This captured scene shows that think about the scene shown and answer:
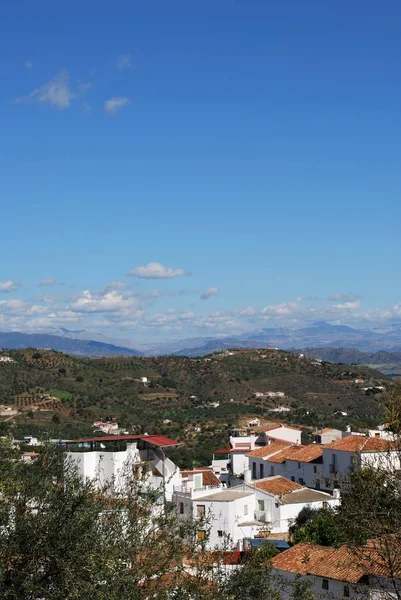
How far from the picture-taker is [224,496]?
42812mm

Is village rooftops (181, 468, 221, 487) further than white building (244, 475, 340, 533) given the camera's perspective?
Yes

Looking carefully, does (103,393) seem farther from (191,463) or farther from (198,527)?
(198,527)

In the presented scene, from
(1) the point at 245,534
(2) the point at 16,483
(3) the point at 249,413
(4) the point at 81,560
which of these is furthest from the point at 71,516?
(3) the point at 249,413

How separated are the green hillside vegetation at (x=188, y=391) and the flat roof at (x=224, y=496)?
24298 mm

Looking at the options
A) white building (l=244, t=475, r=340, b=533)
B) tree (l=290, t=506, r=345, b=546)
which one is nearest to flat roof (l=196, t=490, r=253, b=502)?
white building (l=244, t=475, r=340, b=533)

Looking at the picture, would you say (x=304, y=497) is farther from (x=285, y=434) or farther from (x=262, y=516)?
(x=285, y=434)

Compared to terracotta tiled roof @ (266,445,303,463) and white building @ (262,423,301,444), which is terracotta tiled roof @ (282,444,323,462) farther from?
white building @ (262,423,301,444)

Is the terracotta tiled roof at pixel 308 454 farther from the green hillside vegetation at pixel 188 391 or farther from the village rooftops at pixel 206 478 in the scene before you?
the green hillside vegetation at pixel 188 391

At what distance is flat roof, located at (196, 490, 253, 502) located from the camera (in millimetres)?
41188

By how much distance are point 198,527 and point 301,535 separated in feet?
55.6

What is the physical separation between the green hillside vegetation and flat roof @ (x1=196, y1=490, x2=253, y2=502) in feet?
79.7

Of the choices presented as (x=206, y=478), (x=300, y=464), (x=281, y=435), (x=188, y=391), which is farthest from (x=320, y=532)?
(x=188, y=391)

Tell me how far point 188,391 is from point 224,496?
3264 inches

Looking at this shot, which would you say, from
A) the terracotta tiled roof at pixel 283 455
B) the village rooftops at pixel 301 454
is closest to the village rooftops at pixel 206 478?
the village rooftops at pixel 301 454
